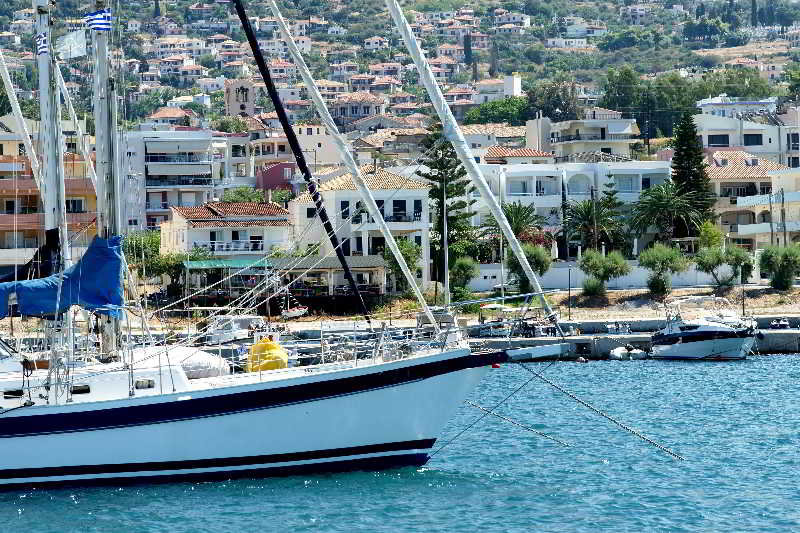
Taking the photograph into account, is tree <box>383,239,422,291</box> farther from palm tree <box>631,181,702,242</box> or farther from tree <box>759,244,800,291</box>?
tree <box>759,244,800,291</box>

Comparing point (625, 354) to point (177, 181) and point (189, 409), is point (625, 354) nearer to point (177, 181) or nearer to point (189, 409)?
point (189, 409)

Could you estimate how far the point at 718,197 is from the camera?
284ft

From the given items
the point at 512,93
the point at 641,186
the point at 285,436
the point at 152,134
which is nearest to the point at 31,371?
the point at 285,436

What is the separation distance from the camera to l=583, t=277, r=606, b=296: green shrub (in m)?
69.0

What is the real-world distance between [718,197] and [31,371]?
5947 cm

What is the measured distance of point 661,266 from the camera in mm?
69875

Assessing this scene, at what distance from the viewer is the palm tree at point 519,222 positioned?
77.4 metres

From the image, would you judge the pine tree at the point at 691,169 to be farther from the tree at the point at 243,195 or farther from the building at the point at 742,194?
the tree at the point at 243,195

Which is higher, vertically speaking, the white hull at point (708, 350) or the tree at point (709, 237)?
the tree at point (709, 237)

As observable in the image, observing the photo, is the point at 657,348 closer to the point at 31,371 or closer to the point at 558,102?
the point at 31,371

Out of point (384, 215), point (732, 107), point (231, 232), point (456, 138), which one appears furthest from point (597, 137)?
point (456, 138)

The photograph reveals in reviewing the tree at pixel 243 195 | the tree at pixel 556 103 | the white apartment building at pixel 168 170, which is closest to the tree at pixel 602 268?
the white apartment building at pixel 168 170

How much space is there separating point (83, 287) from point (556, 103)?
4871 inches

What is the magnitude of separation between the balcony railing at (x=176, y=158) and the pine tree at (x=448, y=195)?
79.4 ft
